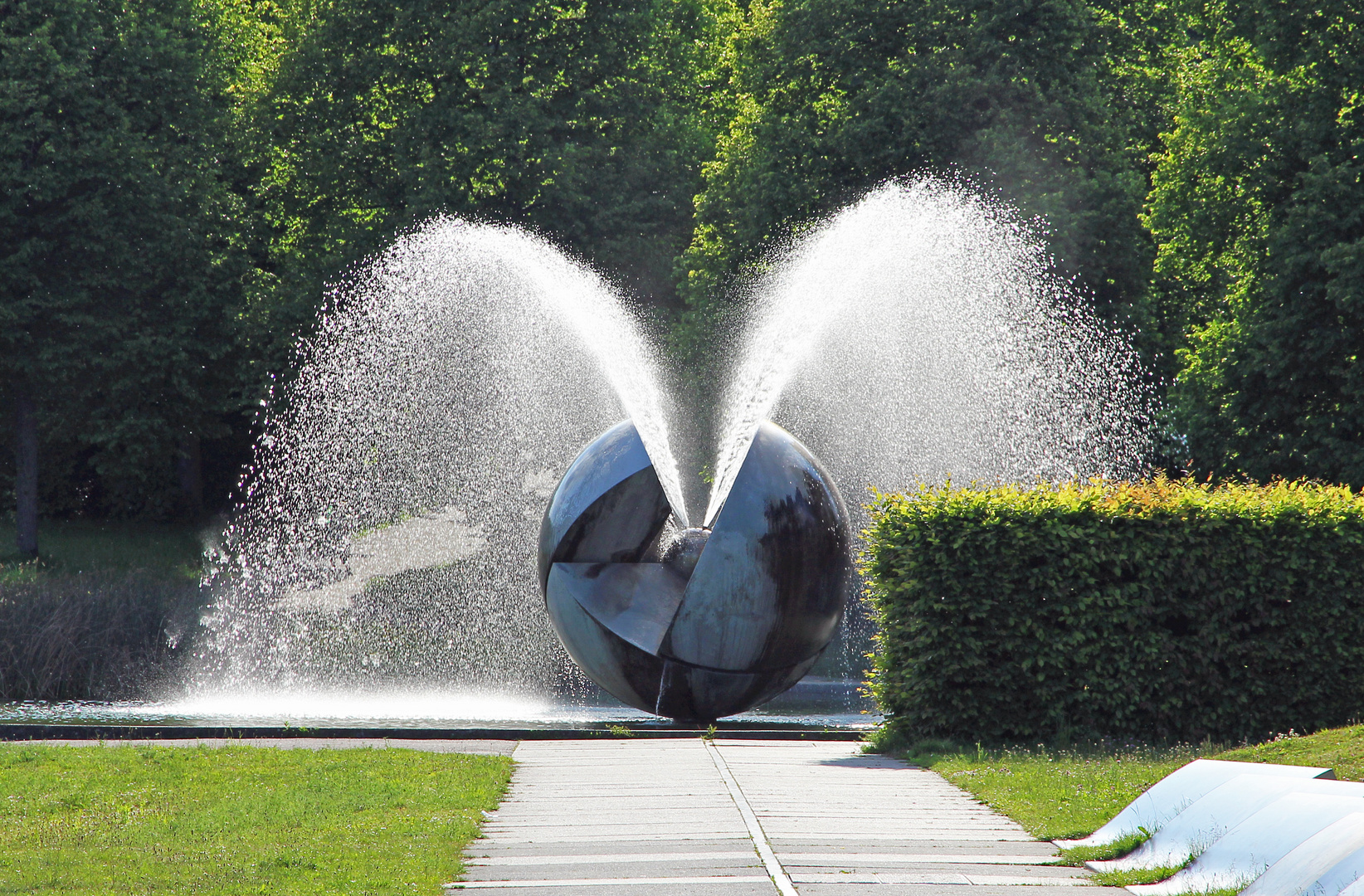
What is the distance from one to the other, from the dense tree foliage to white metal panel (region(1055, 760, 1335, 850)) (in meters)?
17.5

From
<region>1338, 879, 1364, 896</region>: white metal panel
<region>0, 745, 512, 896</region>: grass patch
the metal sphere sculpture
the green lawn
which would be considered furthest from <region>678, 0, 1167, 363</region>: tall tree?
<region>1338, 879, 1364, 896</region>: white metal panel

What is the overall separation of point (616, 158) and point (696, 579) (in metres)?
21.0

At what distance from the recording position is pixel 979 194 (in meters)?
26.4

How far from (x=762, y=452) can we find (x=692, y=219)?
2080cm

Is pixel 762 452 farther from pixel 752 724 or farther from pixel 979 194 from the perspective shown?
pixel 979 194

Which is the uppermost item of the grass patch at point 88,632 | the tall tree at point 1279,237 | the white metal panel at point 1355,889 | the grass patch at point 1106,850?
the tall tree at point 1279,237

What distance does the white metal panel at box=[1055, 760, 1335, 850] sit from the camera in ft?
23.8

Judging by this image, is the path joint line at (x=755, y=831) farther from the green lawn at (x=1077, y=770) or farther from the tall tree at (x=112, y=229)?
the tall tree at (x=112, y=229)

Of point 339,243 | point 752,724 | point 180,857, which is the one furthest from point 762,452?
point 339,243

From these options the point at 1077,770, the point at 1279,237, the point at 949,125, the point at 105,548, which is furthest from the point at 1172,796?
the point at 105,548

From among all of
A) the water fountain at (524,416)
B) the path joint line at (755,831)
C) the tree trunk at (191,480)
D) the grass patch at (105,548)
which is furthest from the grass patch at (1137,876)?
the tree trunk at (191,480)

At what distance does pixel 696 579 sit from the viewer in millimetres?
12641

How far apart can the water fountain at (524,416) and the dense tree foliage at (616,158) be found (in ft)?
3.94

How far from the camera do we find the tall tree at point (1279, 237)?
2275cm
